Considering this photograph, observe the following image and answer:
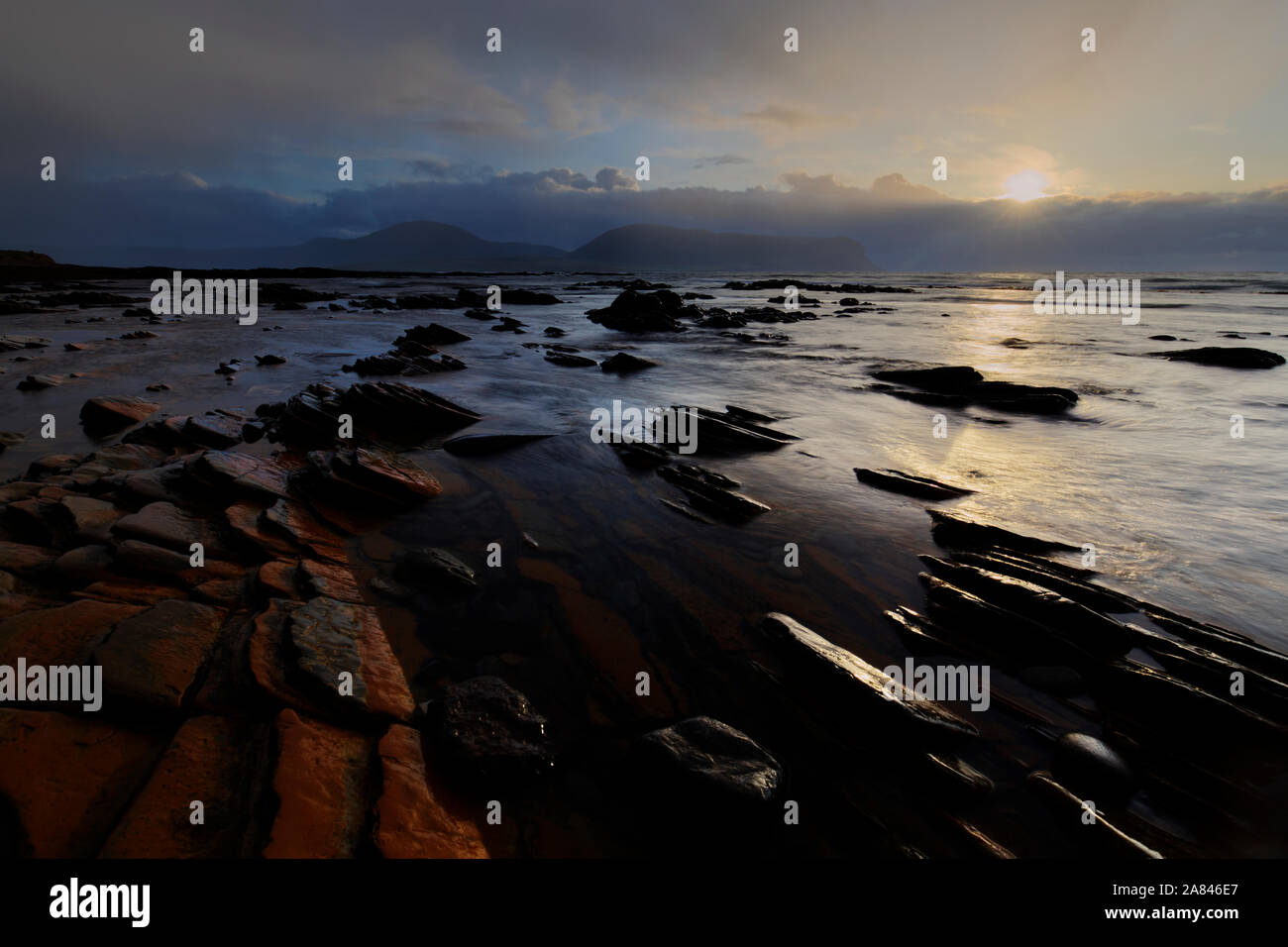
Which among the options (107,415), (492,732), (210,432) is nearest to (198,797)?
(492,732)

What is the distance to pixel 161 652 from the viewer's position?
4.34 m

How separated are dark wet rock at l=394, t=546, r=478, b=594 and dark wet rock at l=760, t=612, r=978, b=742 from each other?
12.4 feet

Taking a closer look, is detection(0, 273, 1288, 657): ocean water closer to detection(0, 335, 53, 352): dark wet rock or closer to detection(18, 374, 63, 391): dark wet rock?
detection(18, 374, 63, 391): dark wet rock

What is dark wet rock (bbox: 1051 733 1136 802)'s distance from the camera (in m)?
3.93

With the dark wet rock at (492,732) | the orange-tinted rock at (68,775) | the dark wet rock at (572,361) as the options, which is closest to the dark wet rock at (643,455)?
the dark wet rock at (492,732)

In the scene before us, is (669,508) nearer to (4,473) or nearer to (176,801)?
(176,801)

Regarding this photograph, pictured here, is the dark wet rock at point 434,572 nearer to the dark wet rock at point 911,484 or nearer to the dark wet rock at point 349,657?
the dark wet rock at point 349,657

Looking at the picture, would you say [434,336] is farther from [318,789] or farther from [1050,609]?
[1050,609]

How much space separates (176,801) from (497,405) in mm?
13335

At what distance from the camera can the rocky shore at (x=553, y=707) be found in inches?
139

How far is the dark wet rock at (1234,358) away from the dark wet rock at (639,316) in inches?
1054

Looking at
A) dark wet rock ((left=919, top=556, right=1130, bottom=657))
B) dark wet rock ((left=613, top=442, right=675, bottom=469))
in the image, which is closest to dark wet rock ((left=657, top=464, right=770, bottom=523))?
dark wet rock ((left=613, top=442, right=675, bottom=469))
